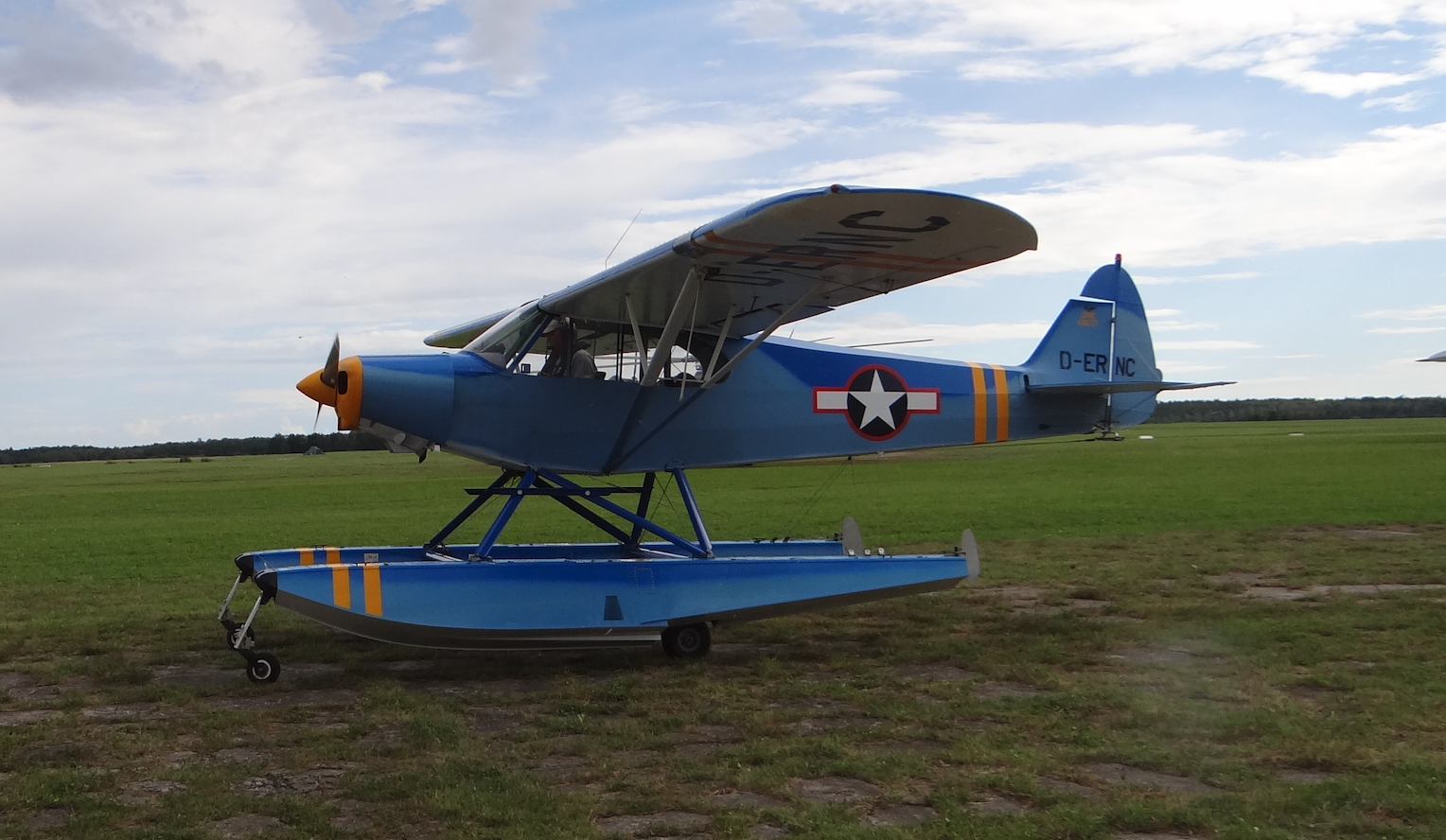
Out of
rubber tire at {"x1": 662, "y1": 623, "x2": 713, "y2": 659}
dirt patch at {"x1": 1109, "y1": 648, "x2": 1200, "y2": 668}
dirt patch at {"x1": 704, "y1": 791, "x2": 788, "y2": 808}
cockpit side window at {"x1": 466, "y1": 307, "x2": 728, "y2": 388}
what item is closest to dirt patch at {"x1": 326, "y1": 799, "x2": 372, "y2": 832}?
dirt patch at {"x1": 704, "y1": 791, "x2": 788, "y2": 808}

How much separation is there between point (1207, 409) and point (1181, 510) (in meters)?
112

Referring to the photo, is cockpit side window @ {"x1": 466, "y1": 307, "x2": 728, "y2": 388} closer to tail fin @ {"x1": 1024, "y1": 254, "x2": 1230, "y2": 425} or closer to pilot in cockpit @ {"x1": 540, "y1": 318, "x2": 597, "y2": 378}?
pilot in cockpit @ {"x1": 540, "y1": 318, "x2": 597, "y2": 378}

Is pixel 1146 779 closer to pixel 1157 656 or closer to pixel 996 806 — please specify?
pixel 996 806

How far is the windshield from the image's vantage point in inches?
340

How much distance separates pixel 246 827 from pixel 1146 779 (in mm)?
3933

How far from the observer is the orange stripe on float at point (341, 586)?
23.5 ft

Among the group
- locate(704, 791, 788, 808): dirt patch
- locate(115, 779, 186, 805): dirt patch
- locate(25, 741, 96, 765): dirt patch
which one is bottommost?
locate(704, 791, 788, 808): dirt patch

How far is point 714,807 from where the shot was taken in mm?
4695

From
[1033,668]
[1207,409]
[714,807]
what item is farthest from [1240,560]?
[1207,409]

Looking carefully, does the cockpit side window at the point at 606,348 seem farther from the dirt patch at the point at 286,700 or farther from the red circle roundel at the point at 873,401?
the dirt patch at the point at 286,700

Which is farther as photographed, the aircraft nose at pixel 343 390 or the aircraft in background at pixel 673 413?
the aircraft nose at pixel 343 390

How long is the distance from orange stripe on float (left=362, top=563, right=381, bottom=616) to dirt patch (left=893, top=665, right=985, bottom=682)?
3.50 m

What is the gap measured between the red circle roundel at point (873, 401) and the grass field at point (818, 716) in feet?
5.64

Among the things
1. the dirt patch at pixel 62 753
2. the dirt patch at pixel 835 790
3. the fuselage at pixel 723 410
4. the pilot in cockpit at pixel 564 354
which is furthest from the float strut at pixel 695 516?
the dirt patch at pixel 62 753
